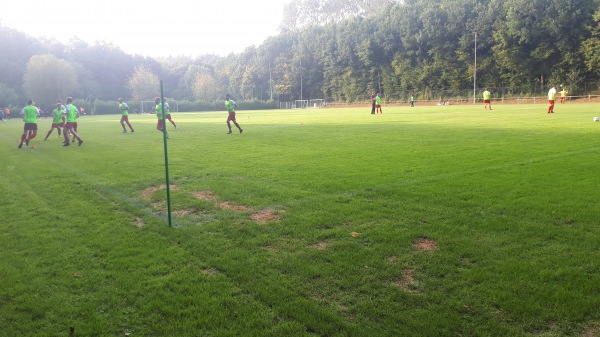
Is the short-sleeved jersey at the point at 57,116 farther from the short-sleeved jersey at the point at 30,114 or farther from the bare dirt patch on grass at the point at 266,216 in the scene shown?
the bare dirt patch on grass at the point at 266,216

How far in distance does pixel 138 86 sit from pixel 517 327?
107 m

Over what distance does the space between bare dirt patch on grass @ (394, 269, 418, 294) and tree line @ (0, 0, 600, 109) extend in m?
72.1

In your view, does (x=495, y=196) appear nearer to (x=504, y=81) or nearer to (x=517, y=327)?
(x=517, y=327)

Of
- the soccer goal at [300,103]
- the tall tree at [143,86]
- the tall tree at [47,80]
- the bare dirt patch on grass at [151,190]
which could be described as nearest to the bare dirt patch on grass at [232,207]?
the bare dirt patch on grass at [151,190]

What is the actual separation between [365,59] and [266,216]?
92.5 meters

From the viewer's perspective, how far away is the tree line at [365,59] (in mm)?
68750

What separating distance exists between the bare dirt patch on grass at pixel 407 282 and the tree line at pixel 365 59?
7209 cm

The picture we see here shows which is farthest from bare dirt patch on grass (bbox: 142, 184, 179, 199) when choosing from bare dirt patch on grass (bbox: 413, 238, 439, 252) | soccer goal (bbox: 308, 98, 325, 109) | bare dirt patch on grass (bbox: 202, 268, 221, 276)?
soccer goal (bbox: 308, 98, 325, 109)

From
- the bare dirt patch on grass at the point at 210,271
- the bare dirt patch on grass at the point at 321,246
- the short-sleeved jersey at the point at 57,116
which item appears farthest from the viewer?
the short-sleeved jersey at the point at 57,116

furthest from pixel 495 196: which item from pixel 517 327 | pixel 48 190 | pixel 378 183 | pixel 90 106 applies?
pixel 90 106

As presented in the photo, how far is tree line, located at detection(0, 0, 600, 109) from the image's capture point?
68.8 meters

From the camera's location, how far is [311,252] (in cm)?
550

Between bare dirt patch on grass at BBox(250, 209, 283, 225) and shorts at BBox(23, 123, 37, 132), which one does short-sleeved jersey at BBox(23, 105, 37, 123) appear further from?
bare dirt patch on grass at BBox(250, 209, 283, 225)

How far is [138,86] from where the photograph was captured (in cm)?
10106
